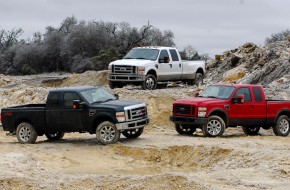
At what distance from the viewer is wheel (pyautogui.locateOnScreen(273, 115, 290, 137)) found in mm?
23000

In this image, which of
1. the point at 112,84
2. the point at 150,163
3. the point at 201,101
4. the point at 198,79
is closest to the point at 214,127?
the point at 201,101

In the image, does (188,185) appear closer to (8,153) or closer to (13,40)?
(8,153)

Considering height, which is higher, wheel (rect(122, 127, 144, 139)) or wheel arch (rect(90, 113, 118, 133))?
wheel arch (rect(90, 113, 118, 133))

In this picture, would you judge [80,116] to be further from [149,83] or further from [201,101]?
[149,83]

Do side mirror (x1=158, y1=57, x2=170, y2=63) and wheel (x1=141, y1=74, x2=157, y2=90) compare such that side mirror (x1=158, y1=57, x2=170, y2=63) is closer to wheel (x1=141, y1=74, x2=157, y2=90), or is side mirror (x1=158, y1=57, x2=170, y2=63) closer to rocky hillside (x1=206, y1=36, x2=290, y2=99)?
wheel (x1=141, y1=74, x2=157, y2=90)

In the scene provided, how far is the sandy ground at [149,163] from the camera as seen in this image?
1380 cm

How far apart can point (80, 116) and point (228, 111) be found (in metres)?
4.92

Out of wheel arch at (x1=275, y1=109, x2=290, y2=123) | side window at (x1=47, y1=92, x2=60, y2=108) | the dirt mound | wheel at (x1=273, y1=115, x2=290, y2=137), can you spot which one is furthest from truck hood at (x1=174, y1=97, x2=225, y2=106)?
the dirt mound

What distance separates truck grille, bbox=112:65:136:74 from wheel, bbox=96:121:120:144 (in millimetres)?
8586

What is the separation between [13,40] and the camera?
81.0 m

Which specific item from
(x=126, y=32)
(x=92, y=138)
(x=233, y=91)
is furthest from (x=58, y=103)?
(x=126, y=32)

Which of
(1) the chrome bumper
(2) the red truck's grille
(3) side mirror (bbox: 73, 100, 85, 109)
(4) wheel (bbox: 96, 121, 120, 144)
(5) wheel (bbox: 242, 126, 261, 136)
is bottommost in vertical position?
(5) wheel (bbox: 242, 126, 261, 136)

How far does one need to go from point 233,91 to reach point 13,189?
33.5ft

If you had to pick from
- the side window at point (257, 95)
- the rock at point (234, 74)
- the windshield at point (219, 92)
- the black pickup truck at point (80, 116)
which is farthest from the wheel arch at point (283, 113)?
the rock at point (234, 74)
